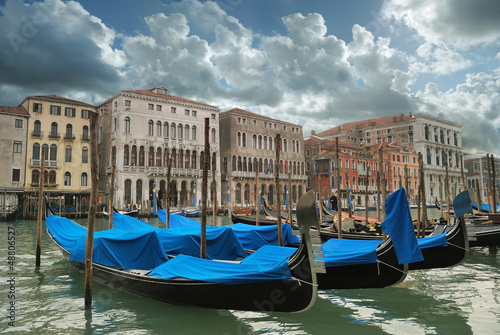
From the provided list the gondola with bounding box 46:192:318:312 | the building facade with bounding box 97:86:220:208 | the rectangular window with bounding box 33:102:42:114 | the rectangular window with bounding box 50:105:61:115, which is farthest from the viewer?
the building facade with bounding box 97:86:220:208

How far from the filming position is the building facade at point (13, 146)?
24.2m

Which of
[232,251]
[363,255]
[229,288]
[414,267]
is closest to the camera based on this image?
[229,288]

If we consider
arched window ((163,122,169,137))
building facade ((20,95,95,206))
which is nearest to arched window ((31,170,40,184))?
building facade ((20,95,95,206))

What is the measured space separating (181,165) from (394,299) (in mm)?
24921

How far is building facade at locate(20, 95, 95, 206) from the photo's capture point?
2519 centimetres

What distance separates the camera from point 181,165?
29.6 meters

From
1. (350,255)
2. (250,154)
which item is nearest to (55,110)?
(250,154)

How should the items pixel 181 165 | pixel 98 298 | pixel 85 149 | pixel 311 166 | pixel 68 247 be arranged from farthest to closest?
pixel 311 166
pixel 181 165
pixel 85 149
pixel 68 247
pixel 98 298

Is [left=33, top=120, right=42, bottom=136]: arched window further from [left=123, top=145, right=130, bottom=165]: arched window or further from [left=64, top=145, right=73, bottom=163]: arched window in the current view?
[left=123, top=145, right=130, bottom=165]: arched window

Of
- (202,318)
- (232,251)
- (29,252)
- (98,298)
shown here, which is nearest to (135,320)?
(202,318)

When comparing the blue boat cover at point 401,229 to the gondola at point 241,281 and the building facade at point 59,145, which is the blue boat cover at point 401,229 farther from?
the building facade at point 59,145

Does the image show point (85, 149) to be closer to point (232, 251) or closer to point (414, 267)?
point (232, 251)

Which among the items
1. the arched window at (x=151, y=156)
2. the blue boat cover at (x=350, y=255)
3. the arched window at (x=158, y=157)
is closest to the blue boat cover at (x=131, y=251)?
the blue boat cover at (x=350, y=255)

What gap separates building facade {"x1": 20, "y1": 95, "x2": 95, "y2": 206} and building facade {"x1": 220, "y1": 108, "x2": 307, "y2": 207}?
10.2 metres
